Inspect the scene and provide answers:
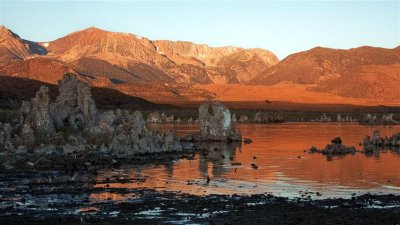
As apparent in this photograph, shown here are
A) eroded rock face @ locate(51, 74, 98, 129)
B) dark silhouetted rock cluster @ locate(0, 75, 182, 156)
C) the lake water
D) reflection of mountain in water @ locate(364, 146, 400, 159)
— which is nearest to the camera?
the lake water

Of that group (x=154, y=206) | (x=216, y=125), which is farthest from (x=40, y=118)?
(x=154, y=206)

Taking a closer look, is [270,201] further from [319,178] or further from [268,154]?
[268,154]

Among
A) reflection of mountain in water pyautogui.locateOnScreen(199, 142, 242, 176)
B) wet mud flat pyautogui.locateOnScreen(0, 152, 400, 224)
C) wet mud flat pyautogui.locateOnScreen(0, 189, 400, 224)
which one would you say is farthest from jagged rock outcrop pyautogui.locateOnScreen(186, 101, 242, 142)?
wet mud flat pyautogui.locateOnScreen(0, 189, 400, 224)

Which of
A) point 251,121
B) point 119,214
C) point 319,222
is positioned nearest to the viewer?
point 319,222

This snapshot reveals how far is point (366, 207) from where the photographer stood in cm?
3014

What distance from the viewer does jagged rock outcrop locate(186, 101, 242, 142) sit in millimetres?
80250

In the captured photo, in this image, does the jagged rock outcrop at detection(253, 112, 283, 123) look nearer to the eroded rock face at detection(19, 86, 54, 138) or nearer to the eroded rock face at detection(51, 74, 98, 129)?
the eroded rock face at detection(51, 74, 98, 129)

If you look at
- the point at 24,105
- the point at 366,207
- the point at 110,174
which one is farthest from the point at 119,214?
the point at 24,105

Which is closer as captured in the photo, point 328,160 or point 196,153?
point 328,160

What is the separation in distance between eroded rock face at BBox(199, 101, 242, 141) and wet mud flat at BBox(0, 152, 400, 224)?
39.9 metres

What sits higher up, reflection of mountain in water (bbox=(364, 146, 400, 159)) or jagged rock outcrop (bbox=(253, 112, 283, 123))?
jagged rock outcrop (bbox=(253, 112, 283, 123))

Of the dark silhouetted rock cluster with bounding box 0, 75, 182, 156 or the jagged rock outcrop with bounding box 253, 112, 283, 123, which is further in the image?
the jagged rock outcrop with bounding box 253, 112, 283, 123

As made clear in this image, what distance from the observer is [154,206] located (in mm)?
30297

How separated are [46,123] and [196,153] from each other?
15.1 meters
